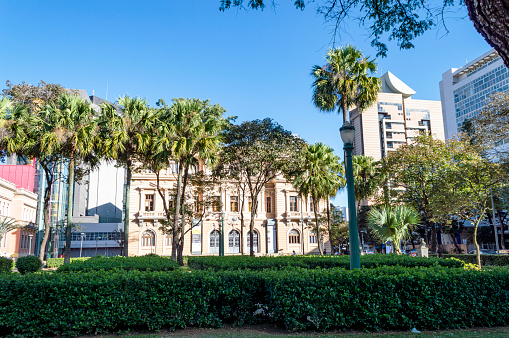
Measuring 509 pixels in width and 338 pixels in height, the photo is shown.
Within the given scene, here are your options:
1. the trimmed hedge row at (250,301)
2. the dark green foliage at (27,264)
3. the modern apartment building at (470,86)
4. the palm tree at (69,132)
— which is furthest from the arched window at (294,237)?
the trimmed hedge row at (250,301)

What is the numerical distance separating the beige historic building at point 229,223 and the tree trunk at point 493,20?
43708 mm

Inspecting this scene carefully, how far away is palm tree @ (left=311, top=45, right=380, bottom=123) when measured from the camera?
21.8m

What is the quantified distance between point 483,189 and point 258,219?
31.0 meters

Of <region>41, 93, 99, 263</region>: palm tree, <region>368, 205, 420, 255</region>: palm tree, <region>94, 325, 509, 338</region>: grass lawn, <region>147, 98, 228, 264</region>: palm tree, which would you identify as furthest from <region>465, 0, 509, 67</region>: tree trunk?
<region>41, 93, 99, 263</region>: palm tree

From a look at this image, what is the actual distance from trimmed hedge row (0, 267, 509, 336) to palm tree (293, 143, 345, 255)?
19406 mm

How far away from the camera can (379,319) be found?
777 centimetres

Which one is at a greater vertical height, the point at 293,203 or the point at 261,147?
the point at 261,147

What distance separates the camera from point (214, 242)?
50719 mm

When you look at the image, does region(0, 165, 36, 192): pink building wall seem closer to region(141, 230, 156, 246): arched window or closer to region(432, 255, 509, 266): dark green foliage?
region(141, 230, 156, 246): arched window

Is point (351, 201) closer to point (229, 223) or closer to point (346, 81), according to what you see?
point (346, 81)

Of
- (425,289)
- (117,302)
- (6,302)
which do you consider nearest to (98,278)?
(117,302)

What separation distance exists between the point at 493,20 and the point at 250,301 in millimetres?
6559

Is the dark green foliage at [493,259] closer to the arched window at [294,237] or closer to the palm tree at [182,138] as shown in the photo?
the palm tree at [182,138]

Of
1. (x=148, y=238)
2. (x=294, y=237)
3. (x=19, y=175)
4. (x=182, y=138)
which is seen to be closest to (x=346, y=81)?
(x=182, y=138)
